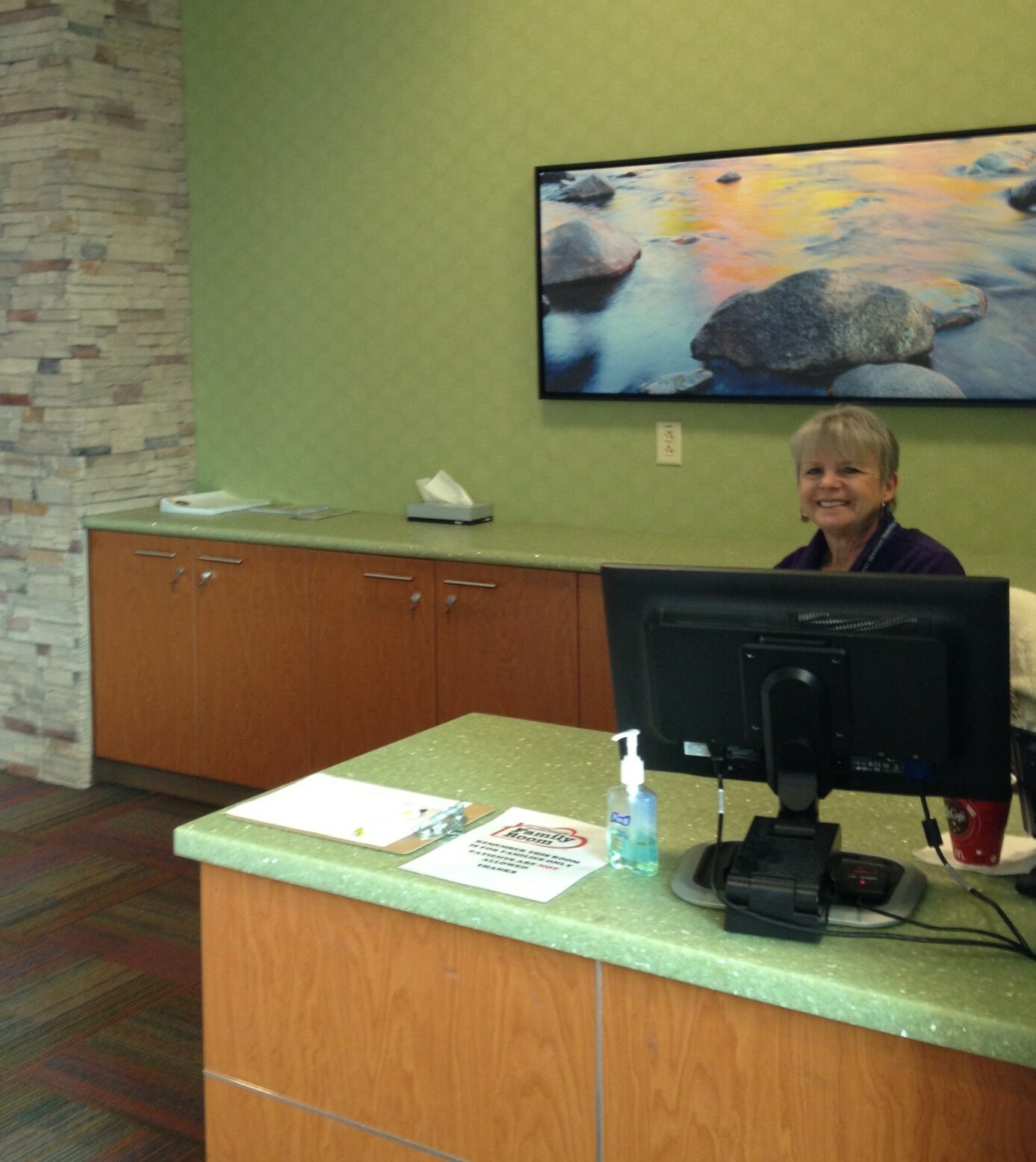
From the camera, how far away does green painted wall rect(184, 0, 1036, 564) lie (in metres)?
3.87

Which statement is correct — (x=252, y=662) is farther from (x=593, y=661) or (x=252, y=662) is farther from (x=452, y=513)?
(x=593, y=661)

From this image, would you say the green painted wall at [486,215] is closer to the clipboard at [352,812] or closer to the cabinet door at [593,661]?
the cabinet door at [593,661]

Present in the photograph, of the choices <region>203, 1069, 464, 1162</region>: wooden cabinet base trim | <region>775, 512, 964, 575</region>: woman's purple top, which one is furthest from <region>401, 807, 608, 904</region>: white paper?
<region>775, 512, 964, 575</region>: woman's purple top

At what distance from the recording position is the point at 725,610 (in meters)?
1.79

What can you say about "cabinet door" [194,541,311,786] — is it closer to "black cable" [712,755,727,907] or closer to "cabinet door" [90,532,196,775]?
"cabinet door" [90,532,196,775]

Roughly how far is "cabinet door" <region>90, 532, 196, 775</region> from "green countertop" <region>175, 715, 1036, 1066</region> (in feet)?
8.16

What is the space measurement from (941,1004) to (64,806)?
3.94 metres

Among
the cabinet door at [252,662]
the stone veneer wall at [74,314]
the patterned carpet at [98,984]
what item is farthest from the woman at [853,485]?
the stone veneer wall at [74,314]

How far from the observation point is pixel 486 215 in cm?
459

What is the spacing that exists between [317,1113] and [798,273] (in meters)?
2.77

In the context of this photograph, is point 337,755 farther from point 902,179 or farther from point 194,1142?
point 902,179

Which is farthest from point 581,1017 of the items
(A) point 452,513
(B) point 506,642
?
(A) point 452,513

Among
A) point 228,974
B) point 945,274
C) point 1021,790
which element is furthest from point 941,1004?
point 945,274

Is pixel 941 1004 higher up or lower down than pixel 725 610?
lower down
